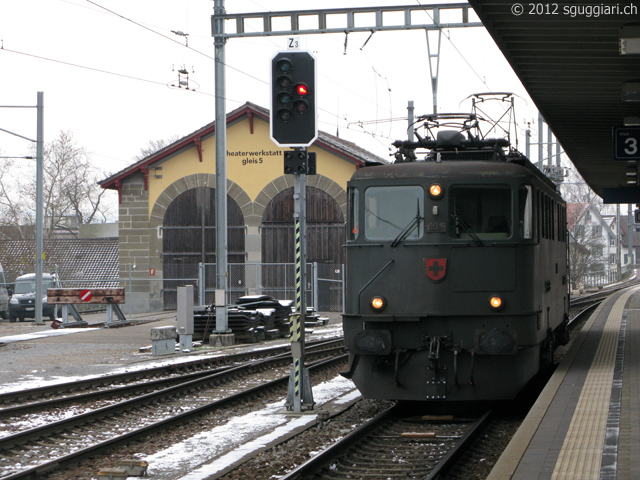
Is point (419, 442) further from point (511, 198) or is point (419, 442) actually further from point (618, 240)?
point (618, 240)

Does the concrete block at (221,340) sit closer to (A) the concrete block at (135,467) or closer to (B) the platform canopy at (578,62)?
(B) the platform canopy at (578,62)

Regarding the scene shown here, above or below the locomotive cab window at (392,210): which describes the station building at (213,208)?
above

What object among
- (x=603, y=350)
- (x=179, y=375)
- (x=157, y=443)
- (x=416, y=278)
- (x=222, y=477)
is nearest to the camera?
(x=222, y=477)

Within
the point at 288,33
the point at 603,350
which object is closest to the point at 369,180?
the point at 603,350

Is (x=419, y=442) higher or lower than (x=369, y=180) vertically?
lower

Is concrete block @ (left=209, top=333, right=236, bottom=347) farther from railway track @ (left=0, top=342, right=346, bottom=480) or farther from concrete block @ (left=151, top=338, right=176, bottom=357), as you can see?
railway track @ (left=0, top=342, right=346, bottom=480)

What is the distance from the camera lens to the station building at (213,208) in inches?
1364

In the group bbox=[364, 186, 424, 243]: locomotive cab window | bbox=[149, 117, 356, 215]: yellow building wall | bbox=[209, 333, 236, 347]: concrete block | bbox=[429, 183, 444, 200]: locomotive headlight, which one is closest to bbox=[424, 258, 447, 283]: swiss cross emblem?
bbox=[364, 186, 424, 243]: locomotive cab window

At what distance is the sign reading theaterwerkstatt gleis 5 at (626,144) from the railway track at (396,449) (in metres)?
6.91

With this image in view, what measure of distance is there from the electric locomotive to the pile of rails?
10.5 m

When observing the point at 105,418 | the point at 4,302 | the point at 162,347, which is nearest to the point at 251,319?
the point at 162,347

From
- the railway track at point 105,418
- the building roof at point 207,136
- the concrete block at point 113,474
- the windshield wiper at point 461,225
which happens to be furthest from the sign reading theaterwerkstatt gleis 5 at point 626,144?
the building roof at point 207,136

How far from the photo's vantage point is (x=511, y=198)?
1039 centimetres

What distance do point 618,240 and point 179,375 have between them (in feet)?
181
